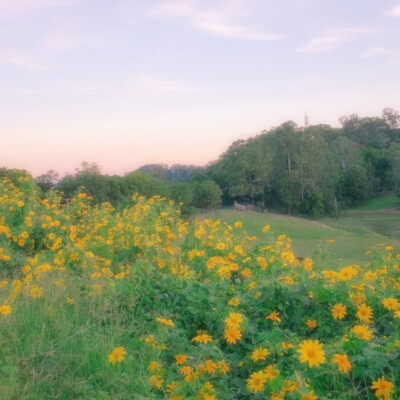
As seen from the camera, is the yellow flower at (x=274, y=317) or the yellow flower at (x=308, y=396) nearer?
the yellow flower at (x=308, y=396)

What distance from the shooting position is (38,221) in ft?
27.0

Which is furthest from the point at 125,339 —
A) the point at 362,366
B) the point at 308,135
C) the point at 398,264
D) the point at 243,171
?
the point at 308,135

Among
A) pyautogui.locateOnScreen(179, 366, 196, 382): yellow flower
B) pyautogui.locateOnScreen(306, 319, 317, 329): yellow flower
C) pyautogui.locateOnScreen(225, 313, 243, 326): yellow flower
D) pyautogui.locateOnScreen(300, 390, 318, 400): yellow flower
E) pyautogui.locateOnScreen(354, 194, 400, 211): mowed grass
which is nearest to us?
pyautogui.locateOnScreen(300, 390, 318, 400): yellow flower

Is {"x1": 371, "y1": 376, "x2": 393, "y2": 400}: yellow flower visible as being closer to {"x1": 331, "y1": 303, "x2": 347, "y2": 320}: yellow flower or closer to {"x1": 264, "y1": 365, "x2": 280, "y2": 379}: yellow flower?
{"x1": 264, "y1": 365, "x2": 280, "y2": 379}: yellow flower

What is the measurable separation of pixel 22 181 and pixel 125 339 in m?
7.15

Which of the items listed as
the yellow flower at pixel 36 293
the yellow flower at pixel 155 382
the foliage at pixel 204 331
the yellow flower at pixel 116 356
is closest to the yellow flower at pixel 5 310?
the foliage at pixel 204 331

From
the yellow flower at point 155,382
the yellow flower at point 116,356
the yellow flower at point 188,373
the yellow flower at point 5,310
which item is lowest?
the yellow flower at point 155,382

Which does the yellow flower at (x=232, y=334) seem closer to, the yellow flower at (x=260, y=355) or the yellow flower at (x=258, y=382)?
the yellow flower at (x=260, y=355)

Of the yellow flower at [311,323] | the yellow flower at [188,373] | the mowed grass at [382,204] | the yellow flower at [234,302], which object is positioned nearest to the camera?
the yellow flower at [188,373]

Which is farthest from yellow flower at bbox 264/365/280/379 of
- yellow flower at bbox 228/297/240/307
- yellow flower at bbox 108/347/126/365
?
yellow flower at bbox 228/297/240/307

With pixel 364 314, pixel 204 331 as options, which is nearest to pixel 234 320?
pixel 204 331

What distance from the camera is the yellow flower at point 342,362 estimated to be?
266 cm

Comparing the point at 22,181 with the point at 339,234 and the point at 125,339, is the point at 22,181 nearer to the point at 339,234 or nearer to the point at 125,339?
the point at 125,339

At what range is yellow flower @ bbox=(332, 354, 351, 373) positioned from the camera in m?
2.66
